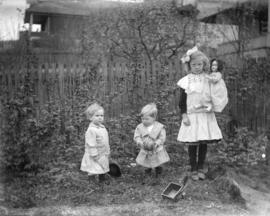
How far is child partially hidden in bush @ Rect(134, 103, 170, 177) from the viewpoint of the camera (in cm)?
497

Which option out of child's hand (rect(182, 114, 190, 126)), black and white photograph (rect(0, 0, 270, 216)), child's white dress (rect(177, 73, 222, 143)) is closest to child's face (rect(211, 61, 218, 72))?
black and white photograph (rect(0, 0, 270, 216))

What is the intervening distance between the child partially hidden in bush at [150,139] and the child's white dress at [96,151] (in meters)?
0.47

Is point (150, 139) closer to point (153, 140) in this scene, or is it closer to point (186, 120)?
point (153, 140)

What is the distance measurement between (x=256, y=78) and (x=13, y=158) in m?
5.21

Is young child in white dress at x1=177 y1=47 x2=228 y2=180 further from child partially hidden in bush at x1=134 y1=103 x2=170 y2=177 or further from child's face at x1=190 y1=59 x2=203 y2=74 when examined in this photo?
child partially hidden in bush at x1=134 y1=103 x2=170 y2=177

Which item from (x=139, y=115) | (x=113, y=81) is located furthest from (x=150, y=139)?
(x=113, y=81)

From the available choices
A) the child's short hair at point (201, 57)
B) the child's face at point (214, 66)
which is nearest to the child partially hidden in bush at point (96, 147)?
the child's short hair at point (201, 57)

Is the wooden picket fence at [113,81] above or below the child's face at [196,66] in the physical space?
below

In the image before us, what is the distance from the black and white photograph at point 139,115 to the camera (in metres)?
4.62

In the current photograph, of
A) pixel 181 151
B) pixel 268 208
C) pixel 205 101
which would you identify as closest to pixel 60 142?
pixel 181 151

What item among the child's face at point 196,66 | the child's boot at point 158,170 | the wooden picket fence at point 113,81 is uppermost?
the child's face at point 196,66

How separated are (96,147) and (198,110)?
1450 mm

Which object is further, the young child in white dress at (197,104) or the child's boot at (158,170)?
the child's boot at (158,170)

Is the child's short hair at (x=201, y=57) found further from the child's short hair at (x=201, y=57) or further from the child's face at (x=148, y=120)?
the child's face at (x=148, y=120)
